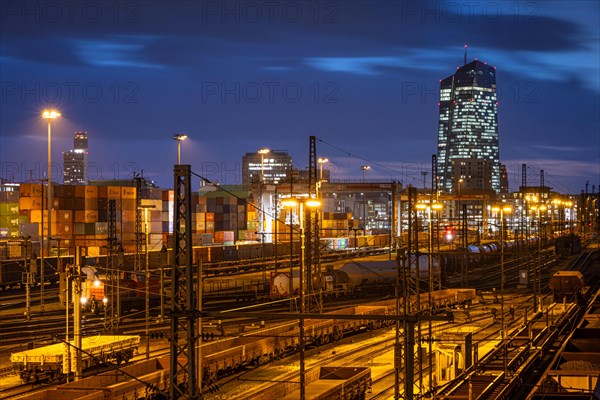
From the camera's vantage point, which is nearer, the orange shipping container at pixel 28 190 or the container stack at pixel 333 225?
the orange shipping container at pixel 28 190

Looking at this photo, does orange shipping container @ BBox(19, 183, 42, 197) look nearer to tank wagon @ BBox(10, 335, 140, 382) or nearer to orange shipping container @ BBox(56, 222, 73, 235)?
orange shipping container @ BBox(56, 222, 73, 235)

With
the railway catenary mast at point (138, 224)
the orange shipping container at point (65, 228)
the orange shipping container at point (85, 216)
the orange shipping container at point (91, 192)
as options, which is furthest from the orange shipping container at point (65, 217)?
the railway catenary mast at point (138, 224)

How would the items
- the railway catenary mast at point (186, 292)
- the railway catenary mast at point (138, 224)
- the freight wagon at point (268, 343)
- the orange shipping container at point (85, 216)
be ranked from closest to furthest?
the railway catenary mast at point (186, 292), the freight wagon at point (268, 343), the railway catenary mast at point (138, 224), the orange shipping container at point (85, 216)

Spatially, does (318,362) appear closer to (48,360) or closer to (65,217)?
(48,360)

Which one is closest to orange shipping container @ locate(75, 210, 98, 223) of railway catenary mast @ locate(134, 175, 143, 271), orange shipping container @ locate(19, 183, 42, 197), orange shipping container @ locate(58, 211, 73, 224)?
orange shipping container @ locate(58, 211, 73, 224)

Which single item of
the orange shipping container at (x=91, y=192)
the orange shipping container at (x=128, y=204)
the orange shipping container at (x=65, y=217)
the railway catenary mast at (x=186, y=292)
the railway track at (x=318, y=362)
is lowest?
the railway track at (x=318, y=362)

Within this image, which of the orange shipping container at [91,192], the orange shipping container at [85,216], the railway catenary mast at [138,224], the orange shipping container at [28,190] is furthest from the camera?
the orange shipping container at [91,192]

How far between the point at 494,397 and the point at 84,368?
1501 centimetres

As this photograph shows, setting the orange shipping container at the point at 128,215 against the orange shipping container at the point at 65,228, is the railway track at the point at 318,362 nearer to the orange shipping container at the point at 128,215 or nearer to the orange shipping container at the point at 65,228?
the orange shipping container at the point at 65,228

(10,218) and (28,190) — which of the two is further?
(10,218)

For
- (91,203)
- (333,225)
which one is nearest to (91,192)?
(91,203)

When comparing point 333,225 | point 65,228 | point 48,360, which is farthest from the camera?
point 333,225

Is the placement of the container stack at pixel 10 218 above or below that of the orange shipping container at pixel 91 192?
below

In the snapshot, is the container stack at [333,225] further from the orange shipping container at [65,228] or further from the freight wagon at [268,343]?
the freight wagon at [268,343]
